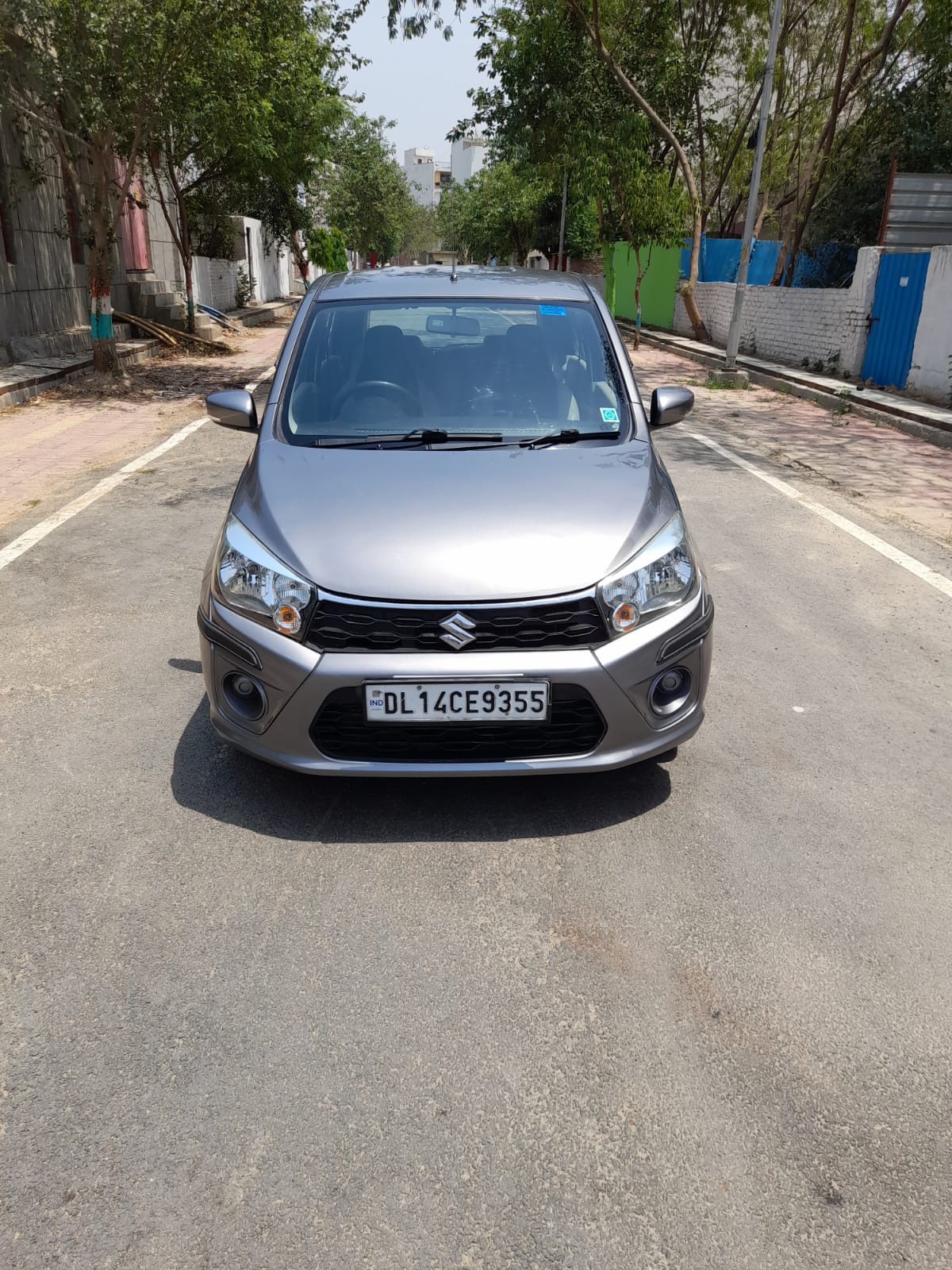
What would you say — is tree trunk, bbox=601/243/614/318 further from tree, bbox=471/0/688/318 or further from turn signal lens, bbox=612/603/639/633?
turn signal lens, bbox=612/603/639/633

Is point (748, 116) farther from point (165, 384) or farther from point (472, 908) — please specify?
point (472, 908)

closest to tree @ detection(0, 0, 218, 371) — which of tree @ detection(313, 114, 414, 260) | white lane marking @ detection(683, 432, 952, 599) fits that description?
Result: white lane marking @ detection(683, 432, 952, 599)

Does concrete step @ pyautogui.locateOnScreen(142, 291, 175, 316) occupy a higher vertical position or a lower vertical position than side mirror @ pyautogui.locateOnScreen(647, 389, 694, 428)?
lower

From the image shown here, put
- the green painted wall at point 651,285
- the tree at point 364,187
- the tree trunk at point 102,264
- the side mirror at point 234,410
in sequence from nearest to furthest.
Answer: the side mirror at point 234,410
the tree trunk at point 102,264
the green painted wall at point 651,285
the tree at point 364,187

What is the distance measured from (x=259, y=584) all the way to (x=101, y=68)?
13.6 metres

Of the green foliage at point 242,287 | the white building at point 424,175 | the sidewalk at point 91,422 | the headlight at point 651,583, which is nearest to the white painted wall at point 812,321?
the sidewalk at point 91,422

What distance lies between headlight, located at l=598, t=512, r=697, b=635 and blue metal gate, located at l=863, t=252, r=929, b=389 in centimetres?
1338

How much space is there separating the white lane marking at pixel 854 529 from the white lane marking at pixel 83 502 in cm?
418

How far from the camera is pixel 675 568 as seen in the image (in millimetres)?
3396

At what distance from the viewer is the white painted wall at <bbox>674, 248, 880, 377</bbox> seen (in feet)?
54.4

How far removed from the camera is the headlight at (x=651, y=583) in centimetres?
319

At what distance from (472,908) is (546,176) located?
2750 centimetres

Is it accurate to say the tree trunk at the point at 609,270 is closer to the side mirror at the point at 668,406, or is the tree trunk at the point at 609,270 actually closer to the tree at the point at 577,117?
the tree at the point at 577,117

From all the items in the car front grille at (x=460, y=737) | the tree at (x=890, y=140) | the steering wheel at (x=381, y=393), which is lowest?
the car front grille at (x=460, y=737)
